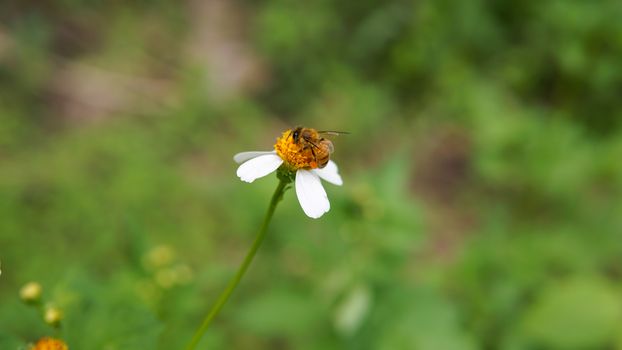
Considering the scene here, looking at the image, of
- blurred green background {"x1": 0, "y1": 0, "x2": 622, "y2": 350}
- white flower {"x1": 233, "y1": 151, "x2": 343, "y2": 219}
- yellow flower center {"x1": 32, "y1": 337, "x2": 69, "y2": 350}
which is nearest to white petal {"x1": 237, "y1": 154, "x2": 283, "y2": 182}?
white flower {"x1": 233, "y1": 151, "x2": 343, "y2": 219}

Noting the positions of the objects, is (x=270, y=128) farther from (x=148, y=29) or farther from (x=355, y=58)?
(x=148, y=29)

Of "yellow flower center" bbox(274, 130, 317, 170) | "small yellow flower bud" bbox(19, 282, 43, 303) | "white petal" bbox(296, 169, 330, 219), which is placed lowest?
"small yellow flower bud" bbox(19, 282, 43, 303)

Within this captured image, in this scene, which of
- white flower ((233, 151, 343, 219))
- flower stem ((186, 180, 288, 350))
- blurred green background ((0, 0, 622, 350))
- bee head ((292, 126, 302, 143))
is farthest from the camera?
blurred green background ((0, 0, 622, 350))

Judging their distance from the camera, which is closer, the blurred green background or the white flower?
the white flower

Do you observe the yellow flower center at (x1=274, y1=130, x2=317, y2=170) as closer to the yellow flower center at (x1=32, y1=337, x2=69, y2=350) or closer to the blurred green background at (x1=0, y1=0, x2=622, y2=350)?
the blurred green background at (x1=0, y1=0, x2=622, y2=350)

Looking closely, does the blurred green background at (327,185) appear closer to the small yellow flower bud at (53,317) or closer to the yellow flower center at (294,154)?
the small yellow flower bud at (53,317)

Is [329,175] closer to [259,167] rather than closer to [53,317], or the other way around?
[259,167]

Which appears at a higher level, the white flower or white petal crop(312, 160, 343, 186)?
white petal crop(312, 160, 343, 186)
